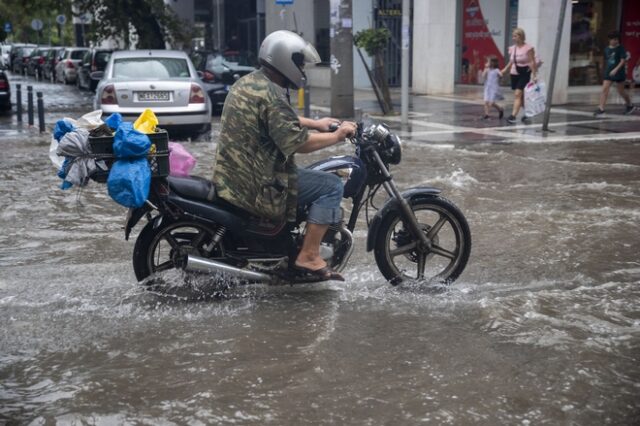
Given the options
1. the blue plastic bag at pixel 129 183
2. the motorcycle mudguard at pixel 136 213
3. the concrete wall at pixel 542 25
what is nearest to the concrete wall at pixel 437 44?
the concrete wall at pixel 542 25

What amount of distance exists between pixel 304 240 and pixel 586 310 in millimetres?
1826

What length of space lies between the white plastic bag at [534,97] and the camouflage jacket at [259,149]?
1119 cm

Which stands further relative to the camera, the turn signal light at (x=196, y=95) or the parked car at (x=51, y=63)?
the parked car at (x=51, y=63)

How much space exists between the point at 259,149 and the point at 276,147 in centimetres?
11

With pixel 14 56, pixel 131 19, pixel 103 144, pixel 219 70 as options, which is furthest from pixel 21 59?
pixel 103 144

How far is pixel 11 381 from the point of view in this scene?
4301 mm

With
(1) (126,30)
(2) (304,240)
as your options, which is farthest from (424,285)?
(1) (126,30)

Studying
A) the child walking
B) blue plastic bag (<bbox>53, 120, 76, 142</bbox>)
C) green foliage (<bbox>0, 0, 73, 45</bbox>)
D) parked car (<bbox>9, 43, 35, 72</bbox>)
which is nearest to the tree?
the child walking

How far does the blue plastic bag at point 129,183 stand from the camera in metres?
4.96

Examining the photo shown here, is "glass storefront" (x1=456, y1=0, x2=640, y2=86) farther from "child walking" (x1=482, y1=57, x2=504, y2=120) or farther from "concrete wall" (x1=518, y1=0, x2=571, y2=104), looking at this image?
"child walking" (x1=482, y1=57, x2=504, y2=120)

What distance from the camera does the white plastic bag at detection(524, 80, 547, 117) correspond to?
1552 centimetres

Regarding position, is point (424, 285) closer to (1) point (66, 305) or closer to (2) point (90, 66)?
(1) point (66, 305)

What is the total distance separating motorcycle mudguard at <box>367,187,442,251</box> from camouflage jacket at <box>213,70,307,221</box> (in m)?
0.59

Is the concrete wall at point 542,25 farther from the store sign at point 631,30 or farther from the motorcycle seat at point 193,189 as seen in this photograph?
the motorcycle seat at point 193,189
